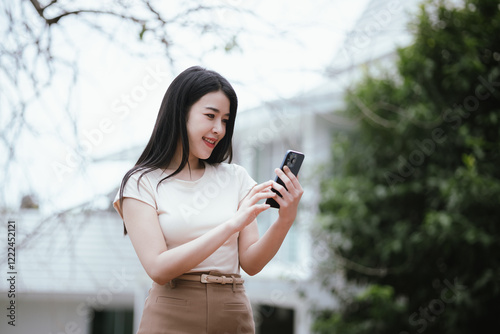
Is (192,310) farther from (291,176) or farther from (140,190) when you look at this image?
(291,176)

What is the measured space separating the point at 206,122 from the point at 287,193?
0.36 meters

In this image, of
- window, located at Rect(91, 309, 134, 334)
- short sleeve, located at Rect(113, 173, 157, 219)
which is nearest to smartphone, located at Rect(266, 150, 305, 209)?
short sleeve, located at Rect(113, 173, 157, 219)

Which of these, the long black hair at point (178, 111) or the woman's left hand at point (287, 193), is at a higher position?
the long black hair at point (178, 111)

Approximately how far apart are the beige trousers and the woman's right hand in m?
0.25

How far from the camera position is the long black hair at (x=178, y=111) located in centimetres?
172

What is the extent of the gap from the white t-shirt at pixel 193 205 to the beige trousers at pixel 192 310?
7cm

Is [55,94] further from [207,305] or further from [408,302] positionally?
[408,302]

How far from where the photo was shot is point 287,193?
1.62m

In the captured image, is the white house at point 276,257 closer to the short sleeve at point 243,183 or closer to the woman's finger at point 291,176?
the short sleeve at point 243,183

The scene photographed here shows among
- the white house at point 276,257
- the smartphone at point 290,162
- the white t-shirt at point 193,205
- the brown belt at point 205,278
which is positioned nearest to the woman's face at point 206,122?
the white t-shirt at point 193,205

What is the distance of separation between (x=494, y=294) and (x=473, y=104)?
157 centimetres

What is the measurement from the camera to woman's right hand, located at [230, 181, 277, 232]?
152cm

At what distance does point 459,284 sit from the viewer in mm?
4172

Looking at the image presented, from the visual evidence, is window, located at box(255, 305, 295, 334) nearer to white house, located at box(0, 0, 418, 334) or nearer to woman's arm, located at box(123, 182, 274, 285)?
white house, located at box(0, 0, 418, 334)
